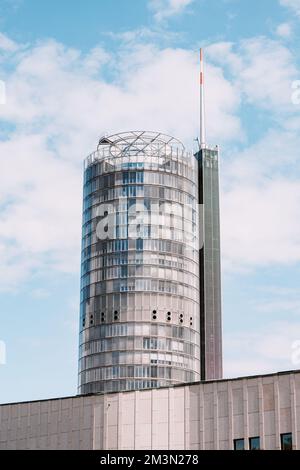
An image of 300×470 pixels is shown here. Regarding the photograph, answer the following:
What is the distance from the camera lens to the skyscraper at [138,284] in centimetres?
18650

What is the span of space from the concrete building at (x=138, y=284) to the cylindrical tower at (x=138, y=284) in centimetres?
21

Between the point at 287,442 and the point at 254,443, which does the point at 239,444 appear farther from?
the point at 287,442

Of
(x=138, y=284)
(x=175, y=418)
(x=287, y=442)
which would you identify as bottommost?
(x=287, y=442)

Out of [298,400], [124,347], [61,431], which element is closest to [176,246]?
[124,347]

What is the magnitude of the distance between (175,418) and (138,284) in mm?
113397

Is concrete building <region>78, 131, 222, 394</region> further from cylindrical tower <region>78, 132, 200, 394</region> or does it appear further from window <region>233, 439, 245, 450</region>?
window <region>233, 439, 245, 450</region>

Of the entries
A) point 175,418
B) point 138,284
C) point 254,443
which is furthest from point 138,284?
point 254,443

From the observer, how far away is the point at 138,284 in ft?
620

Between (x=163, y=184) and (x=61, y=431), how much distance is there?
119342 mm

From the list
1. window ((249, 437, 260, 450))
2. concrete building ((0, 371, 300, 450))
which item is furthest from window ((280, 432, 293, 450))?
window ((249, 437, 260, 450))

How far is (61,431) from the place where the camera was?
269ft

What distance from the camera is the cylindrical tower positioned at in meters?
186

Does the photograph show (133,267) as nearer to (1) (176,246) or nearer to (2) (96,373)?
(1) (176,246)

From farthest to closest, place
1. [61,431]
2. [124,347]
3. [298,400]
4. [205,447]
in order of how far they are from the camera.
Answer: [124,347], [61,431], [205,447], [298,400]
